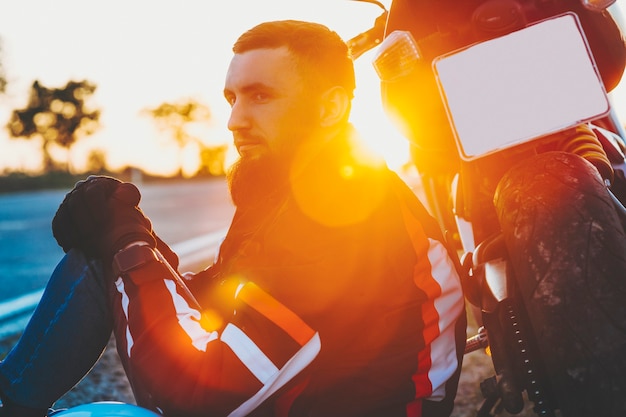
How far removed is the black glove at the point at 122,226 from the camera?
5.39ft

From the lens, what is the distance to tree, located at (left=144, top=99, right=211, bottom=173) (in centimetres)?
5884

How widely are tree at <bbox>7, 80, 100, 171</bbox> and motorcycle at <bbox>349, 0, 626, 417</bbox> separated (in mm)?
52777

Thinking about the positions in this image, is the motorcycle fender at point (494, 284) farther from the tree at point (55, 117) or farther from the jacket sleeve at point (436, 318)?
the tree at point (55, 117)

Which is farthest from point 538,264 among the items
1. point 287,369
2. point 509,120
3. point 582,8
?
point 582,8

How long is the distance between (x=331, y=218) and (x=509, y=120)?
51cm

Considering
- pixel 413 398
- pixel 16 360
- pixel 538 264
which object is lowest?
pixel 413 398

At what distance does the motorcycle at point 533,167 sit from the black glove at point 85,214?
0.90 m

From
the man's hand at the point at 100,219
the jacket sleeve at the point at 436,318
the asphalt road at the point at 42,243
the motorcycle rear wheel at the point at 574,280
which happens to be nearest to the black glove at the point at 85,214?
the man's hand at the point at 100,219

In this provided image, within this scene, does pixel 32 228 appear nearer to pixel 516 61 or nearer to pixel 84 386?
pixel 84 386

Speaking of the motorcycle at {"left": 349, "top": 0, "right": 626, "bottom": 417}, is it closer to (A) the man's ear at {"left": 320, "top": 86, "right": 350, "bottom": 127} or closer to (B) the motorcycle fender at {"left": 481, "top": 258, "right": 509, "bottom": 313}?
(B) the motorcycle fender at {"left": 481, "top": 258, "right": 509, "bottom": 313}

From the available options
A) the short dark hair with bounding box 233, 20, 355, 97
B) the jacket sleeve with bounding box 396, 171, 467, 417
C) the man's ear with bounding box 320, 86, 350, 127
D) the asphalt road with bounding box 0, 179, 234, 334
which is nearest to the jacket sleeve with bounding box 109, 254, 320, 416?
the jacket sleeve with bounding box 396, 171, 467, 417

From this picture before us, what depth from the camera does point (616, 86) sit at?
6.64ft

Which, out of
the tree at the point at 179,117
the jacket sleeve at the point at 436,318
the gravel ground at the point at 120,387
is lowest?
the tree at the point at 179,117

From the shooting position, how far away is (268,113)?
1.84 metres
